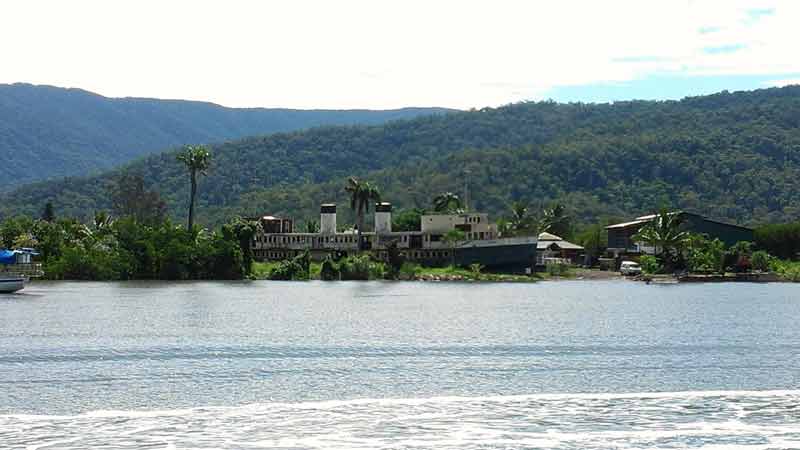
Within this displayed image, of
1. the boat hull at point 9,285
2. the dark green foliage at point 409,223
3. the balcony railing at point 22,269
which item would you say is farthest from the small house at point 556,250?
the boat hull at point 9,285

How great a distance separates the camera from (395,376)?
159ft

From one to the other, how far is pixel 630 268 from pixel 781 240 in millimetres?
24033

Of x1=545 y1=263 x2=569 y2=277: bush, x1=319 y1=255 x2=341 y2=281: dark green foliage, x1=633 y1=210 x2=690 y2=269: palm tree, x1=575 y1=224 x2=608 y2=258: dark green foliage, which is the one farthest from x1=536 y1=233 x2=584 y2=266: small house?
x1=319 y1=255 x2=341 y2=281: dark green foliage

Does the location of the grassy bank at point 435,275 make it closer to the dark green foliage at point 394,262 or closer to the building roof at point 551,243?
the dark green foliage at point 394,262

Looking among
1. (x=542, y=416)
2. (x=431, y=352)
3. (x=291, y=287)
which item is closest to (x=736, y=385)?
(x=542, y=416)

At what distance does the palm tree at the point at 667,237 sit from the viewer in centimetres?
14675

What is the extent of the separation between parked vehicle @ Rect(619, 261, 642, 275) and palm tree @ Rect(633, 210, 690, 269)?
3367 millimetres

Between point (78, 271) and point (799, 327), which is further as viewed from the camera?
point (78, 271)

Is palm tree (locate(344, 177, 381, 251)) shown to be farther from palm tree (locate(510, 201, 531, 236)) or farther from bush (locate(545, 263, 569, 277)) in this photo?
bush (locate(545, 263, 569, 277))

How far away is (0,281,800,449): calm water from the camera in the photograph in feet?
117

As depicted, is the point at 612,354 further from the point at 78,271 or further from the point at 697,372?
the point at 78,271

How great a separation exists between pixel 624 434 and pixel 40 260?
114614 mm

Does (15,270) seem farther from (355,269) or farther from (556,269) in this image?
(556,269)

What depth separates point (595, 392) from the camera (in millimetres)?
43969
